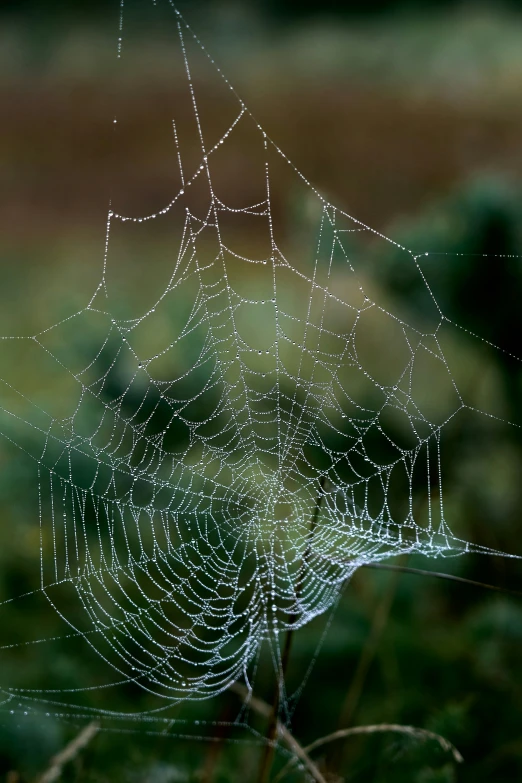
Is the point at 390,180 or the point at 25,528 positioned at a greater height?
the point at 390,180

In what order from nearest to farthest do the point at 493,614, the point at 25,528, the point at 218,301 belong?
the point at 493,614, the point at 25,528, the point at 218,301

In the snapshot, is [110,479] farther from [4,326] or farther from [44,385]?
[4,326]

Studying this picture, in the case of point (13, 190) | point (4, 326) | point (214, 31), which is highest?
point (214, 31)

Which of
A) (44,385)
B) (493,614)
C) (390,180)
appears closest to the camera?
(493,614)

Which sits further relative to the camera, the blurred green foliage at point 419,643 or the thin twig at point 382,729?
the blurred green foliage at point 419,643

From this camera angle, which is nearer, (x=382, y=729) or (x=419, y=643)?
(x=382, y=729)

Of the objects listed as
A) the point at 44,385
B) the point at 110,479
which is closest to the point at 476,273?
the point at 110,479

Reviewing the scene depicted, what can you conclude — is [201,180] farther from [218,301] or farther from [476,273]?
[476,273]

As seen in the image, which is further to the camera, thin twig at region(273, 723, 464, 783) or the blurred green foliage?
the blurred green foliage

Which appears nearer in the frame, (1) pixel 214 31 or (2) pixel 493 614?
(2) pixel 493 614
